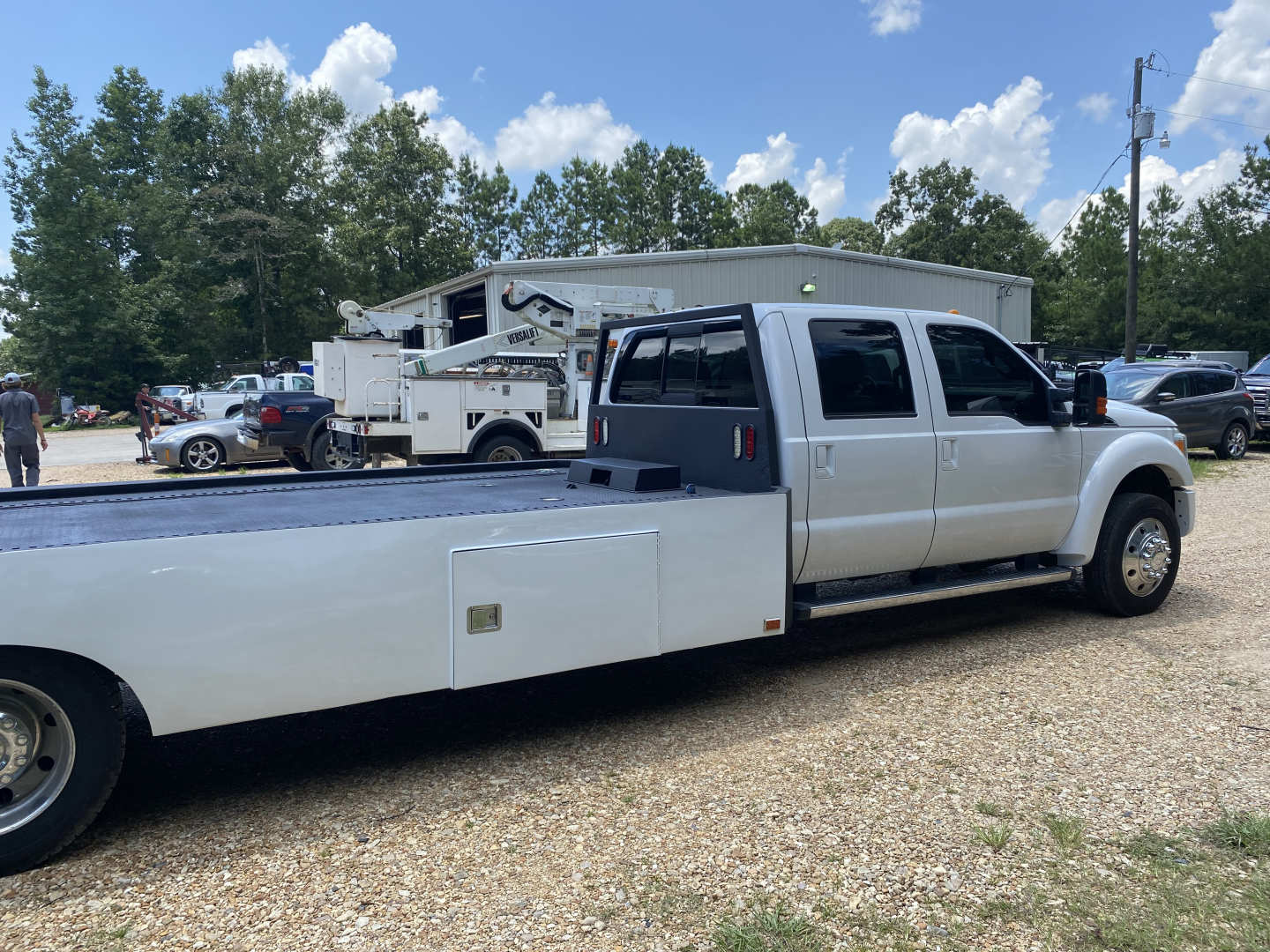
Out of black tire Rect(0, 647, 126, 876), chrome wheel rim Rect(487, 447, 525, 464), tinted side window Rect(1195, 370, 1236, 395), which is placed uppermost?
tinted side window Rect(1195, 370, 1236, 395)

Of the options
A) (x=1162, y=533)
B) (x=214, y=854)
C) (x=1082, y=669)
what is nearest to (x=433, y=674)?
(x=214, y=854)

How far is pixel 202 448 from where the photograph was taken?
16.0 metres

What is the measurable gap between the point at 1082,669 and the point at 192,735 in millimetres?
4822

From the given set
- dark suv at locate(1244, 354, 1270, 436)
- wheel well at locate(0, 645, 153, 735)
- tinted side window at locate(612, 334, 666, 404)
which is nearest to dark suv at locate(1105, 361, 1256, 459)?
dark suv at locate(1244, 354, 1270, 436)

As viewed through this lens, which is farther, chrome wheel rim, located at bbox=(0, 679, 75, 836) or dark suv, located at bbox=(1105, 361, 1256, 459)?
dark suv, located at bbox=(1105, 361, 1256, 459)

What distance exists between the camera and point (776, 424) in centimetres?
464

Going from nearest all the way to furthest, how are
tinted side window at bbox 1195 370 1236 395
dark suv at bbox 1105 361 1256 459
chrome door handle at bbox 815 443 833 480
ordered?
chrome door handle at bbox 815 443 833 480 < dark suv at bbox 1105 361 1256 459 < tinted side window at bbox 1195 370 1236 395

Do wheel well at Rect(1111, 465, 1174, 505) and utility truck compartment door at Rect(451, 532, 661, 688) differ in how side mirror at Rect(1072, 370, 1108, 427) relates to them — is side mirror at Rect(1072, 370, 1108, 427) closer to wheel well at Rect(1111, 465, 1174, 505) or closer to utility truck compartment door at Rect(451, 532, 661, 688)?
wheel well at Rect(1111, 465, 1174, 505)

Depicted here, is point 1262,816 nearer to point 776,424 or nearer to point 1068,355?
point 776,424

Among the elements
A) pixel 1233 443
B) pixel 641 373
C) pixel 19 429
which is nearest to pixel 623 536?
pixel 641 373

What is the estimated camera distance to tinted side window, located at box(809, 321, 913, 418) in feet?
15.9

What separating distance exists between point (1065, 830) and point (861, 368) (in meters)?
2.55

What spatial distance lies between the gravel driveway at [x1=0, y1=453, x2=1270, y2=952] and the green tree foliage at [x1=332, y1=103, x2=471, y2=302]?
45.4 meters

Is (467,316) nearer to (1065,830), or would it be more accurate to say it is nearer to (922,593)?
(922,593)
